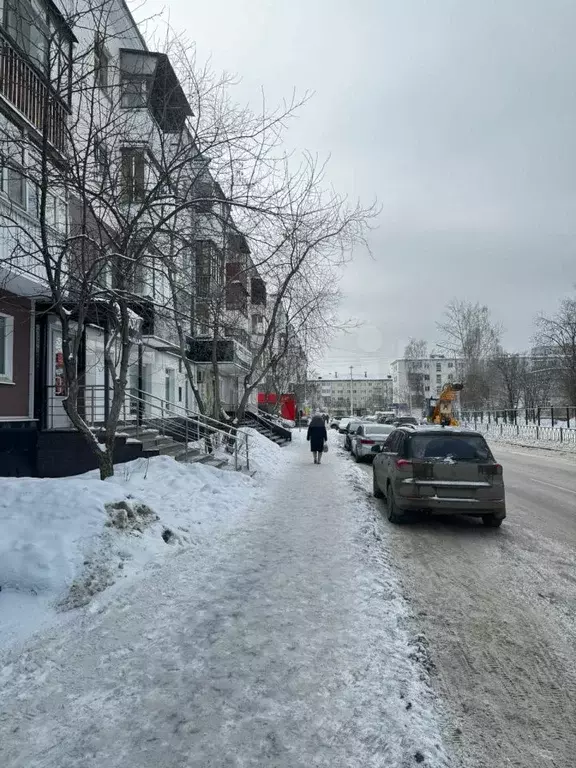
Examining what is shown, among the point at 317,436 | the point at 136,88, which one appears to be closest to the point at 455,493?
the point at 136,88

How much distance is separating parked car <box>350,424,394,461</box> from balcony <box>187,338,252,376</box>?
641 cm

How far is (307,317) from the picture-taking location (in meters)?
21.0

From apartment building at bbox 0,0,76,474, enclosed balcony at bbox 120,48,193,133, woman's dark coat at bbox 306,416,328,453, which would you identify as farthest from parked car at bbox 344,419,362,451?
enclosed balcony at bbox 120,48,193,133

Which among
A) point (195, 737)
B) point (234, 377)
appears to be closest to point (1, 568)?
point (195, 737)

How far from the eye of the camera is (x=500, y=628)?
455cm

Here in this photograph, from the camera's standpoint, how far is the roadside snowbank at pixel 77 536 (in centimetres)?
479

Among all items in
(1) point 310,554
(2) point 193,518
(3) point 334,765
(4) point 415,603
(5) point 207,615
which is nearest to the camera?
(3) point 334,765

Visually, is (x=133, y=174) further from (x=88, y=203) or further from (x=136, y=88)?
(x=88, y=203)

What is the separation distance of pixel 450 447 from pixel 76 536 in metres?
5.73

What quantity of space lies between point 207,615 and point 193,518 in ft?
11.5

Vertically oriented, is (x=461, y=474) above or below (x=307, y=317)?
below

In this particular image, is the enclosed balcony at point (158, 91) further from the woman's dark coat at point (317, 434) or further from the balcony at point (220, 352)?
the balcony at point (220, 352)

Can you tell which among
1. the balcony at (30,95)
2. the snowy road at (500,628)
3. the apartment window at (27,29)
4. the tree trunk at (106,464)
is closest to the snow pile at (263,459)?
the tree trunk at (106,464)

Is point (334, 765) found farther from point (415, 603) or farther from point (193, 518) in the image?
point (193, 518)
